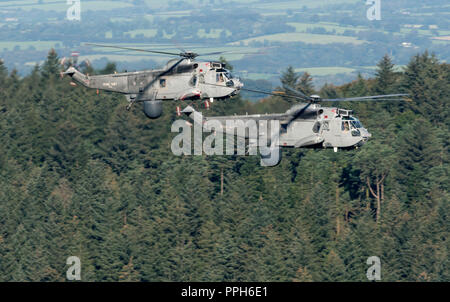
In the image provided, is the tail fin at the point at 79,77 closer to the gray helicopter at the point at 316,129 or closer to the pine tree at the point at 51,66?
the gray helicopter at the point at 316,129

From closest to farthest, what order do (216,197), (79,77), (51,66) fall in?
(79,77) → (216,197) → (51,66)

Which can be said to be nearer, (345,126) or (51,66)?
(345,126)

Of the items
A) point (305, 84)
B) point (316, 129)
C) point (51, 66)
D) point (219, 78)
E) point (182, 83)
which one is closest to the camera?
point (316, 129)

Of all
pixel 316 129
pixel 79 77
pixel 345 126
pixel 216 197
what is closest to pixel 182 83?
pixel 79 77

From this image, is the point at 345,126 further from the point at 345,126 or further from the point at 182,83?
the point at 182,83

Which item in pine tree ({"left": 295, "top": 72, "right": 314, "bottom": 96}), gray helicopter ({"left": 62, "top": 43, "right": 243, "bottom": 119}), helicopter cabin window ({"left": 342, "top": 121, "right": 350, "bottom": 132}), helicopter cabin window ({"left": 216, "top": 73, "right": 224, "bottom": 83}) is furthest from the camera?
pine tree ({"left": 295, "top": 72, "right": 314, "bottom": 96})

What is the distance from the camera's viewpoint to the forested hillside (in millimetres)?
119062

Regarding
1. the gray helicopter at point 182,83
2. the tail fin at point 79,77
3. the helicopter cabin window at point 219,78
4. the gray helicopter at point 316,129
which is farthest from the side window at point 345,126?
the tail fin at point 79,77

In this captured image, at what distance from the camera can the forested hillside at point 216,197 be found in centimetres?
11906

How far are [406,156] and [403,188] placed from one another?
18.9ft

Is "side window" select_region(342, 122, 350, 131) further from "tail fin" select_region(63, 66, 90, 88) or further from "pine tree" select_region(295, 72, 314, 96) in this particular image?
"pine tree" select_region(295, 72, 314, 96)

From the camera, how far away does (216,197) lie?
453 feet

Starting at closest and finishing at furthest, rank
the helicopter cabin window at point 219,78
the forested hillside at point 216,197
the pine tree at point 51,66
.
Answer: the helicopter cabin window at point 219,78 → the forested hillside at point 216,197 → the pine tree at point 51,66

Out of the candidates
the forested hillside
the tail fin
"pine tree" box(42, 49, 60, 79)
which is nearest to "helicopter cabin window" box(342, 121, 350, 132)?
the tail fin
